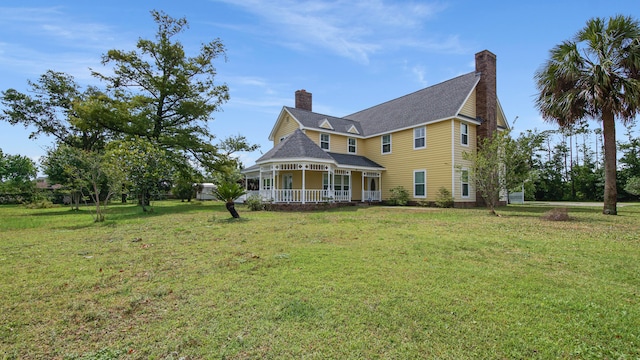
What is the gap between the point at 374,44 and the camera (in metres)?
14.7

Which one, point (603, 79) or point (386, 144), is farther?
point (386, 144)

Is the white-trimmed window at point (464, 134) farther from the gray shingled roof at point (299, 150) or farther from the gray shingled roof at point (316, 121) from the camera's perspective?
the gray shingled roof at point (299, 150)

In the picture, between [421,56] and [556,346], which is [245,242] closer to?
[556,346]

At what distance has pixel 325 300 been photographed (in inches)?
153

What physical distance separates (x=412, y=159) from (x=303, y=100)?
39.4 ft

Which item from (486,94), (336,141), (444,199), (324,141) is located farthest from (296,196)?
(486,94)

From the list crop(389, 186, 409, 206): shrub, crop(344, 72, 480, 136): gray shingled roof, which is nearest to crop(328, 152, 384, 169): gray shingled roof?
crop(344, 72, 480, 136): gray shingled roof

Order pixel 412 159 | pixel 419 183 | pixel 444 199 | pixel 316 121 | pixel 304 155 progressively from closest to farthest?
1. pixel 304 155
2. pixel 444 199
3. pixel 419 183
4. pixel 412 159
5. pixel 316 121

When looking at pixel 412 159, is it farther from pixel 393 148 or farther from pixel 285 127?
pixel 285 127

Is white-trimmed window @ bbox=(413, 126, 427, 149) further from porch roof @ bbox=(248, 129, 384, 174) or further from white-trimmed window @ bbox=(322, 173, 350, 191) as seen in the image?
white-trimmed window @ bbox=(322, 173, 350, 191)

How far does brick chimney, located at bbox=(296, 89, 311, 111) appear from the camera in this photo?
27.6m

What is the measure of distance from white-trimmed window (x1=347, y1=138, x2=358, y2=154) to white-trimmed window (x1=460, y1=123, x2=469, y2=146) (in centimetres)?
874

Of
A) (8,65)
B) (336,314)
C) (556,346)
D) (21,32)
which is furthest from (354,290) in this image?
(8,65)

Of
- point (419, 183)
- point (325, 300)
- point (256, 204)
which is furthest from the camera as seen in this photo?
point (419, 183)
